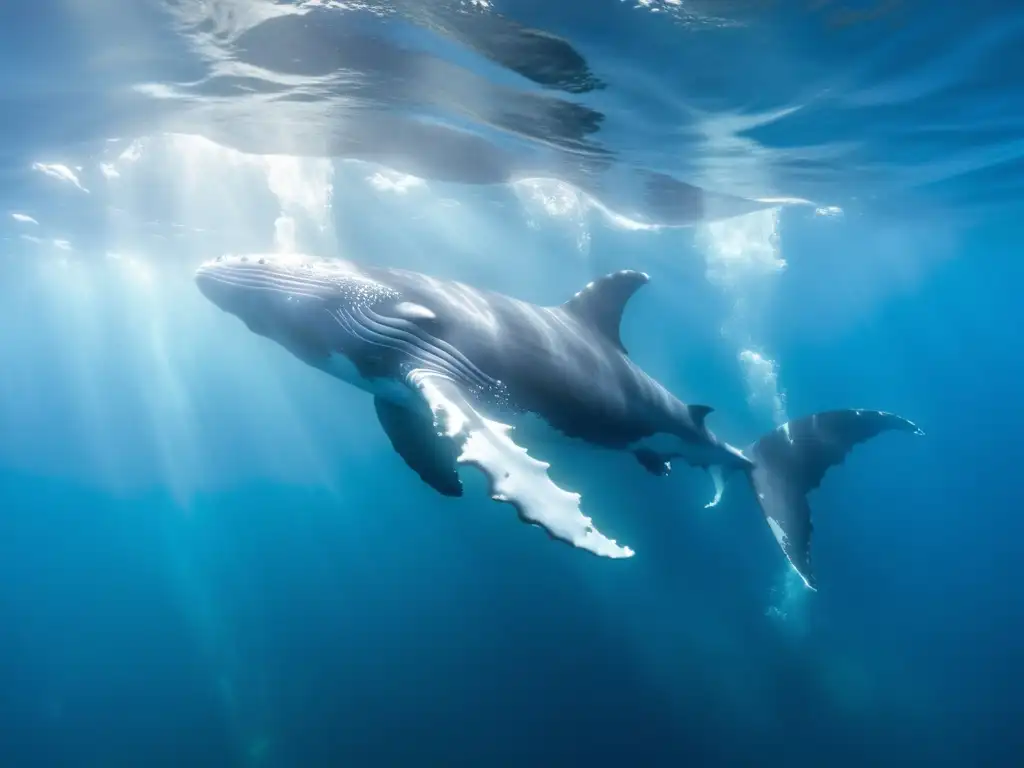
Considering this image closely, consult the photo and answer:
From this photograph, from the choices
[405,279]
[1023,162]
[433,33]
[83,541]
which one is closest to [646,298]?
[1023,162]

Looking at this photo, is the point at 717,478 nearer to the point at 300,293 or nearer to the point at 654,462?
the point at 654,462

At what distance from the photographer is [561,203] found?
91.9 feet

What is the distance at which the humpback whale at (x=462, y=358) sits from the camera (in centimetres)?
539

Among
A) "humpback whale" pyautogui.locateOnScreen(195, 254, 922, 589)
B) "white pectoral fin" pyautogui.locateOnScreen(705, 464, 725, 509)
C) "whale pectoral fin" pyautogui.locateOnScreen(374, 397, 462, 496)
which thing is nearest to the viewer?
"humpback whale" pyautogui.locateOnScreen(195, 254, 922, 589)

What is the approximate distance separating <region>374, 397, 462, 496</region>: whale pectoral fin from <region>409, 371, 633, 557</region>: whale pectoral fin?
8.21 feet

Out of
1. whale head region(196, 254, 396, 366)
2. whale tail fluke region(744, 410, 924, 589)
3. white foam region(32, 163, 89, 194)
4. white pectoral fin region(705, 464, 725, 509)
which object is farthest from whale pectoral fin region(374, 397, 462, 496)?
white foam region(32, 163, 89, 194)

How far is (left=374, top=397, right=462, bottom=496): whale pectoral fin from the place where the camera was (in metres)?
8.26

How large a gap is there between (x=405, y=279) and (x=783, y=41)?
867 cm

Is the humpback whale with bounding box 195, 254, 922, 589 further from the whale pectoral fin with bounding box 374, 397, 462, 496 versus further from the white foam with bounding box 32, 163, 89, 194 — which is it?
the white foam with bounding box 32, 163, 89, 194

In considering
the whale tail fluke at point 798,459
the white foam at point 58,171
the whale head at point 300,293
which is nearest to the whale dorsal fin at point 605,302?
the whale head at point 300,293

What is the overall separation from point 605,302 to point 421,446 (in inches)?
141

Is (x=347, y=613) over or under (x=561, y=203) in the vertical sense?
under

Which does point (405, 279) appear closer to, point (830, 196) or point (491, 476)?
point (491, 476)

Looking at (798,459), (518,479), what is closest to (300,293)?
(518,479)
